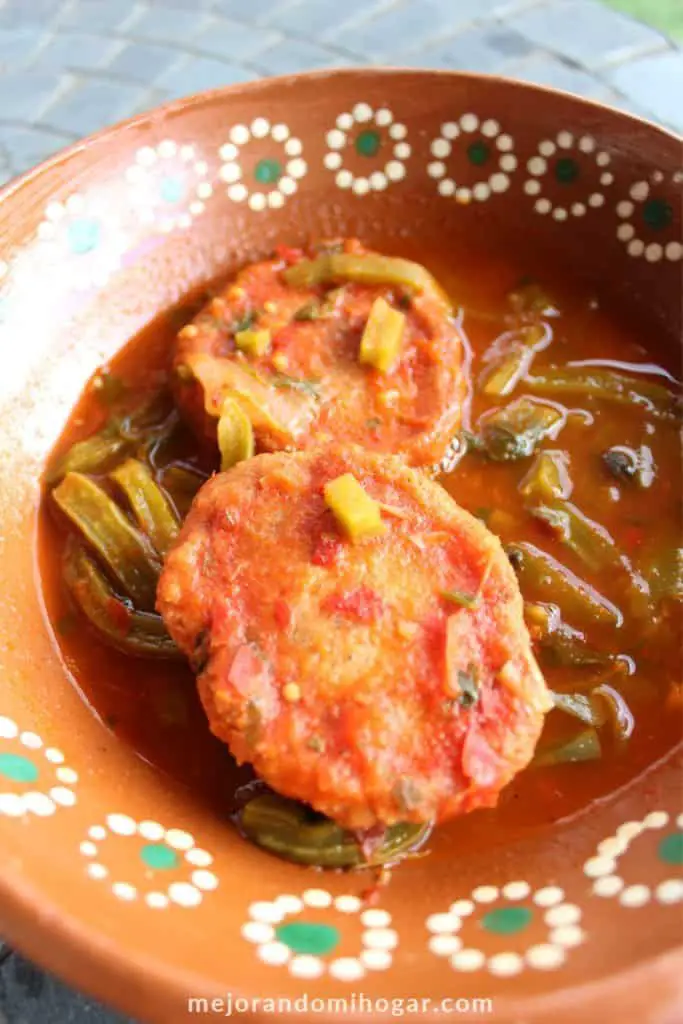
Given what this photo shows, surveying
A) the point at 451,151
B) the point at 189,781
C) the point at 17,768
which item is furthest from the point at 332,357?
the point at 17,768

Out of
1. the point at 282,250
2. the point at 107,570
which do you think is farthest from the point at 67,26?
the point at 107,570

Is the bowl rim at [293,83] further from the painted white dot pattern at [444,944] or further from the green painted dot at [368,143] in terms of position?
the painted white dot pattern at [444,944]

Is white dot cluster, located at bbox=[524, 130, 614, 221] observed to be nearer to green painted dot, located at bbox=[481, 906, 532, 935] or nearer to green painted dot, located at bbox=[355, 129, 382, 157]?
green painted dot, located at bbox=[355, 129, 382, 157]

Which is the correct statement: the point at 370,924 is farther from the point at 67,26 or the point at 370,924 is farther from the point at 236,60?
the point at 67,26

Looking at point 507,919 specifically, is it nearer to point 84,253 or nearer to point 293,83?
point 84,253

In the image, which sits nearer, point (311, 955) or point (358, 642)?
point (311, 955)
